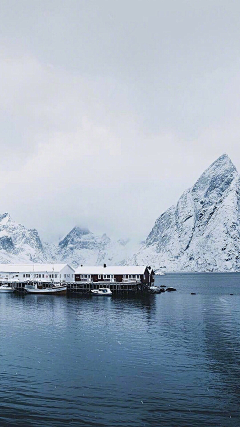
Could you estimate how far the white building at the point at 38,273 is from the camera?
500 feet

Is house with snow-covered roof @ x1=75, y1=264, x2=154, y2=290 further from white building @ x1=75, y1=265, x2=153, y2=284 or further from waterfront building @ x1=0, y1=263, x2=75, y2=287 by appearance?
waterfront building @ x1=0, y1=263, x2=75, y2=287

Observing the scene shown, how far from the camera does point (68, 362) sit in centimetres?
4275

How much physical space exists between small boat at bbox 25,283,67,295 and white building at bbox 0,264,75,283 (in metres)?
4.93

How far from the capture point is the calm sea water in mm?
28828

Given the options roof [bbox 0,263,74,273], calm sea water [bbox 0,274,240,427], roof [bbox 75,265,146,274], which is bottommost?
calm sea water [bbox 0,274,240,427]

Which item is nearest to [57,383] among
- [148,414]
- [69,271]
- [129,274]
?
[148,414]

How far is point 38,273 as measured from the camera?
6220 inches

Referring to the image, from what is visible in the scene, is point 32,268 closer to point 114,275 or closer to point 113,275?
point 113,275

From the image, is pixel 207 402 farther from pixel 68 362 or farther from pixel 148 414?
pixel 68 362

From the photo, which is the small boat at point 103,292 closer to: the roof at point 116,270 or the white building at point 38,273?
the roof at point 116,270

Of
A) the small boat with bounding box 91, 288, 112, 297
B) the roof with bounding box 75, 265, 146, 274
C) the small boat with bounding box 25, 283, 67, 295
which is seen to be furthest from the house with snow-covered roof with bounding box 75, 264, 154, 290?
the small boat with bounding box 91, 288, 112, 297

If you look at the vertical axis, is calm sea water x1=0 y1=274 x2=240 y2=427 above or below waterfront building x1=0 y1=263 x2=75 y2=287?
below

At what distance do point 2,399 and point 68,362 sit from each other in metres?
11.6

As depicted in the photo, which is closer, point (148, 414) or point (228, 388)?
point (148, 414)
